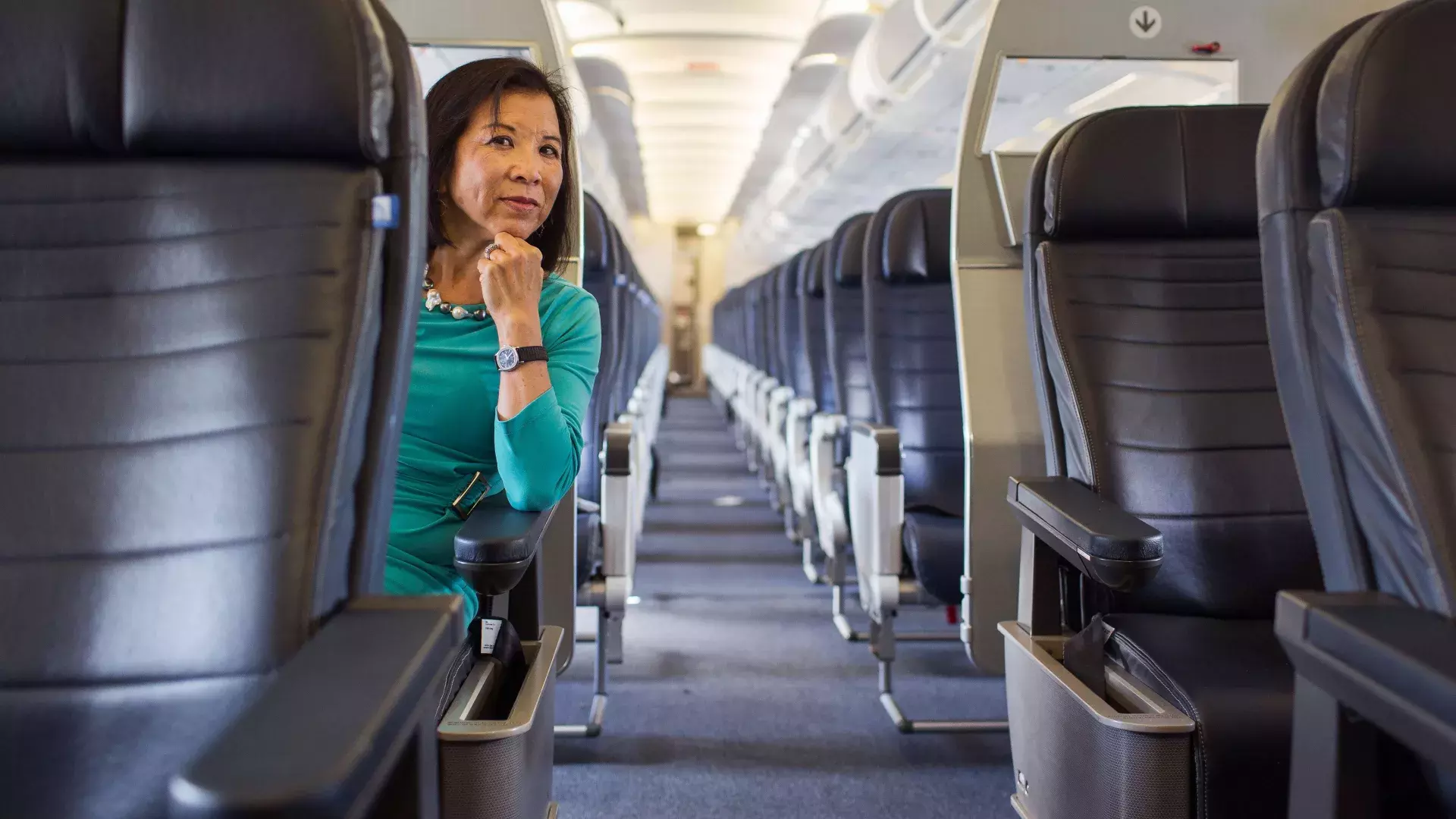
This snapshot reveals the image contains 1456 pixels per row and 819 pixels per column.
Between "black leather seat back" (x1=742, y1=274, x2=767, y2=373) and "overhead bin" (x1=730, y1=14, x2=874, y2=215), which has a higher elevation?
"overhead bin" (x1=730, y1=14, x2=874, y2=215)

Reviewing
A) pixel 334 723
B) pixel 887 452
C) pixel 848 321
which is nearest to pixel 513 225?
pixel 334 723

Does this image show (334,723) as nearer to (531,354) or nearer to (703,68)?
(531,354)

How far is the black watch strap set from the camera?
50.1 inches

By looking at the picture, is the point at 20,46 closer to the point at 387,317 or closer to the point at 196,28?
the point at 196,28

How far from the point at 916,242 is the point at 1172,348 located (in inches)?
47.9

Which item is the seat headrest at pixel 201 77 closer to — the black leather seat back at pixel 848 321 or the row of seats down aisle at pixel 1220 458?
the row of seats down aisle at pixel 1220 458

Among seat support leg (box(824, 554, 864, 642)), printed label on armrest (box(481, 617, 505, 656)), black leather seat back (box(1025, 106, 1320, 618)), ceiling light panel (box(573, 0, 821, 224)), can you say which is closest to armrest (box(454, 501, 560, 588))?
printed label on armrest (box(481, 617, 505, 656))

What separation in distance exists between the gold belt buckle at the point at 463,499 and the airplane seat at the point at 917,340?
1.58 m

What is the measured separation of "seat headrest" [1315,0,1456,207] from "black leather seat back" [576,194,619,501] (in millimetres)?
1890

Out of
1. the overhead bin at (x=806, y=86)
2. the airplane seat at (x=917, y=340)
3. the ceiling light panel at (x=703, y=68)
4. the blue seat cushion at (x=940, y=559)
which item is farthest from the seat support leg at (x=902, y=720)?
the ceiling light panel at (x=703, y=68)

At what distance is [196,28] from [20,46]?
0.20 m

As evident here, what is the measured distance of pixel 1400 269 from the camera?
1.10m

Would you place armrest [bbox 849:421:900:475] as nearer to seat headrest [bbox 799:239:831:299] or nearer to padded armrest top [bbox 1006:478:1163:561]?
padded armrest top [bbox 1006:478:1163:561]

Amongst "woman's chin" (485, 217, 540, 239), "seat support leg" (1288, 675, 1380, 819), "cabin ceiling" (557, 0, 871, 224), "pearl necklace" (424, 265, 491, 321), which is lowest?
"seat support leg" (1288, 675, 1380, 819)
